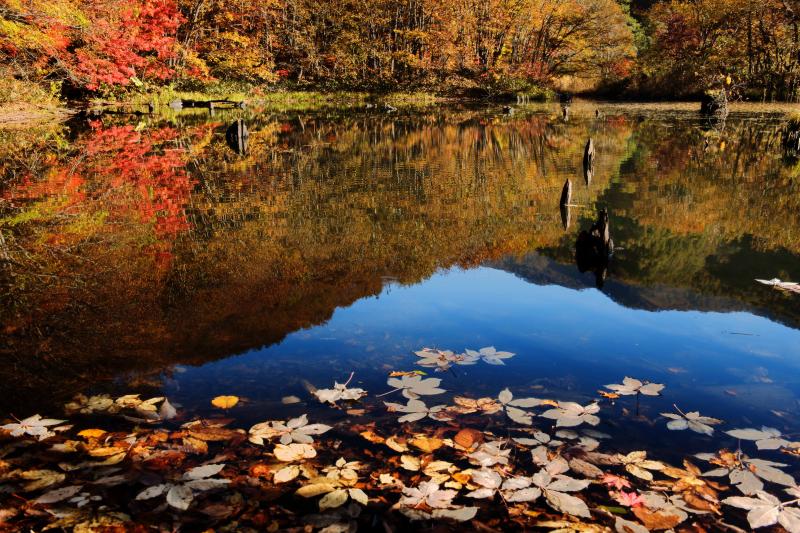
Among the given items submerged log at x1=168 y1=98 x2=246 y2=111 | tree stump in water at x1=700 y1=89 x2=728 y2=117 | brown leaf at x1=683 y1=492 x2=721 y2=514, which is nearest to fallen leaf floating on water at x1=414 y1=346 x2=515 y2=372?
brown leaf at x1=683 y1=492 x2=721 y2=514

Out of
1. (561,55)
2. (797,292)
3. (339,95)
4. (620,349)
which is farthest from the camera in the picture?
(561,55)

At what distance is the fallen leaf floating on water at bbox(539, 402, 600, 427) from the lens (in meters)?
3.52

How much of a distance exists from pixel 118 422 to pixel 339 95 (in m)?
39.1

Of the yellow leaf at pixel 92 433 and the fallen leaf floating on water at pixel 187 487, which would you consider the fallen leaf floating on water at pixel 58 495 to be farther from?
the yellow leaf at pixel 92 433

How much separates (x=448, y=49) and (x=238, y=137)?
31.3m

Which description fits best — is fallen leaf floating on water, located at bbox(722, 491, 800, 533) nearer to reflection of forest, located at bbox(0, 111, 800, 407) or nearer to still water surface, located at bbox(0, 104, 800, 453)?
still water surface, located at bbox(0, 104, 800, 453)

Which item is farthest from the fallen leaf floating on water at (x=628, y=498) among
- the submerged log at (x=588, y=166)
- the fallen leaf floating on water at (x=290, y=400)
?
the submerged log at (x=588, y=166)

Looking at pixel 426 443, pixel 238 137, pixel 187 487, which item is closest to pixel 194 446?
pixel 187 487

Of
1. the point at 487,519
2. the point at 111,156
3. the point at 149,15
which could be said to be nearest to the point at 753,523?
the point at 487,519

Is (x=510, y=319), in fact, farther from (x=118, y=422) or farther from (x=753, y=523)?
(x=118, y=422)

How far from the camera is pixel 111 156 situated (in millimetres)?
14648

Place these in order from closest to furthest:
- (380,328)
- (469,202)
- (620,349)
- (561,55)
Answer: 1. (620,349)
2. (380,328)
3. (469,202)
4. (561,55)

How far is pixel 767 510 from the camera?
8.80 ft

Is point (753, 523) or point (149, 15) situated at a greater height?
point (149, 15)
